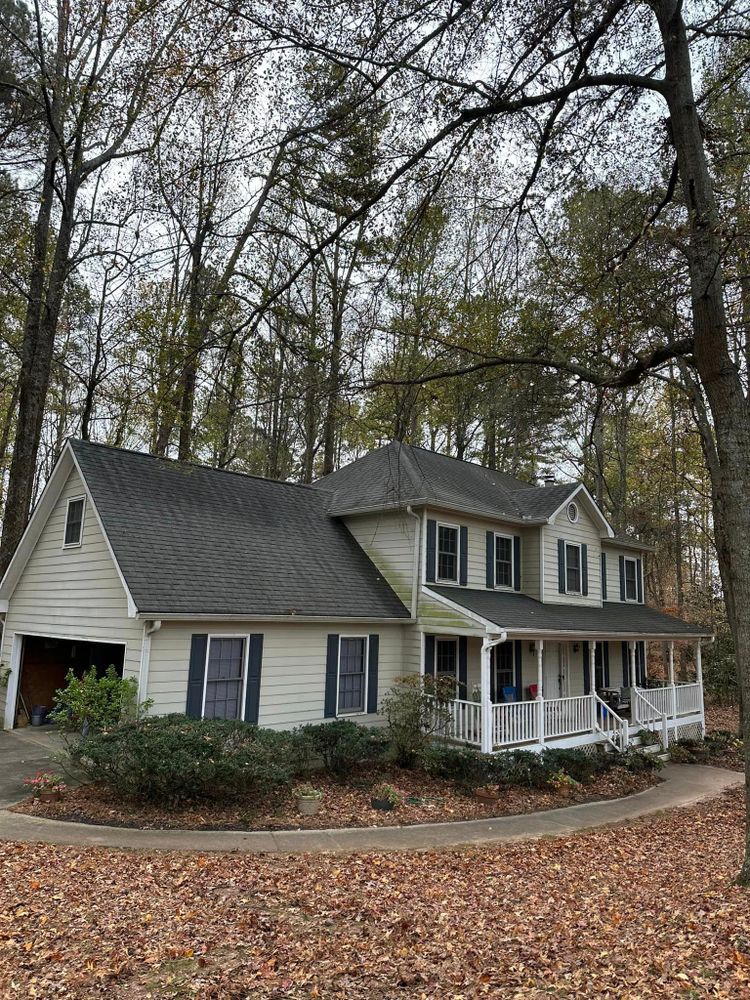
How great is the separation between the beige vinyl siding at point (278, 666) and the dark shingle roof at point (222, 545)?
44cm

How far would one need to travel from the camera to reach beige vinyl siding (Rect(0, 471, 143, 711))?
1056cm

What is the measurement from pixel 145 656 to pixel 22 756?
3.54 metres

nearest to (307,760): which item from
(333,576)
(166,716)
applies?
(166,716)

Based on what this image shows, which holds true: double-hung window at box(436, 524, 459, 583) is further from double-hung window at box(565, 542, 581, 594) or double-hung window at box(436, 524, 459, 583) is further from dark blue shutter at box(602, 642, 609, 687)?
dark blue shutter at box(602, 642, 609, 687)

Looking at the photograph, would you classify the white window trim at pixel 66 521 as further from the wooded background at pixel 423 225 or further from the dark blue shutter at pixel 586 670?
the dark blue shutter at pixel 586 670

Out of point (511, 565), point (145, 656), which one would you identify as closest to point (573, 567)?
point (511, 565)

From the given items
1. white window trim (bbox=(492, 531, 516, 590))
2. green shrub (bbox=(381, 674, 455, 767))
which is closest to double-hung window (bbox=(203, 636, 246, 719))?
green shrub (bbox=(381, 674, 455, 767))

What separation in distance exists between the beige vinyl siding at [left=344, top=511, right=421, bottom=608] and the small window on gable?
21.8 ft

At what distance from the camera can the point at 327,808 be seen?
30.0 ft

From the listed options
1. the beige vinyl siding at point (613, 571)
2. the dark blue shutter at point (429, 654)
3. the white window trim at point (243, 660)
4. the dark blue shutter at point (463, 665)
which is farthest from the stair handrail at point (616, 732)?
the white window trim at point (243, 660)

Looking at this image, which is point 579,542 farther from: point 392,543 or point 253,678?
point 253,678

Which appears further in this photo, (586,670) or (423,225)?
(586,670)

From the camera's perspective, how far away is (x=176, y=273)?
21.7m

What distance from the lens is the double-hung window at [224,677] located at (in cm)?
1067
